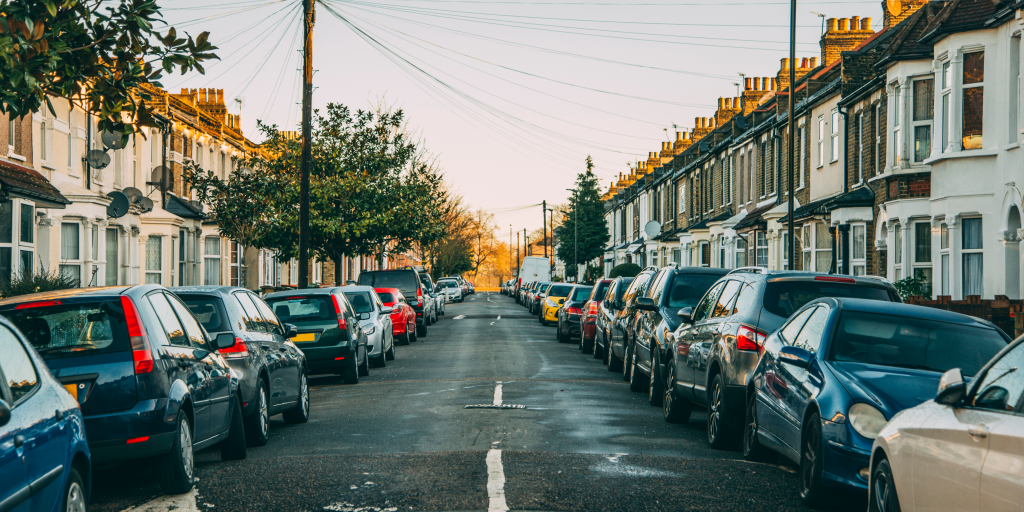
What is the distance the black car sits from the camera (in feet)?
30.9

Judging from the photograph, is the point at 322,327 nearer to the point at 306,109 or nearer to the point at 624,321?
the point at 624,321

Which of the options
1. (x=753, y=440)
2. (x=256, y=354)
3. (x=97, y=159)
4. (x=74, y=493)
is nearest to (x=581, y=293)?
(x=97, y=159)

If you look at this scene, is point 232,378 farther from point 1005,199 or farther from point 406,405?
point 1005,199

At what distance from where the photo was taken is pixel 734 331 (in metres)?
9.38

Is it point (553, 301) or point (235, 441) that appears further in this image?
point (553, 301)

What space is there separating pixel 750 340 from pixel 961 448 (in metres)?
4.61

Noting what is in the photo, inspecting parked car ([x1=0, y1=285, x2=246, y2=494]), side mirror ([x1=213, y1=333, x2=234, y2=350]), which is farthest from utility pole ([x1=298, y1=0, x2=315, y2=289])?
parked car ([x1=0, y1=285, x2=246, y2=494])

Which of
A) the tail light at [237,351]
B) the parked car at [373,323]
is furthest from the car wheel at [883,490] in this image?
the parked car at [373,323]

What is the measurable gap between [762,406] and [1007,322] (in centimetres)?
847

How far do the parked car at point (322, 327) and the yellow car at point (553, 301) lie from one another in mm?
19492

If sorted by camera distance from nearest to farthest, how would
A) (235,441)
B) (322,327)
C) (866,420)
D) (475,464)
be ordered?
(866,420)
(475,464)
(235,441)
(322,327)

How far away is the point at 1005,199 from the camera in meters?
18.3

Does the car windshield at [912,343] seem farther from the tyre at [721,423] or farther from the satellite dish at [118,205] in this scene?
the satellite dish at [118,205]

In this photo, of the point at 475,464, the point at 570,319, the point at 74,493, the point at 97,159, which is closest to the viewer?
the point at 74,493
